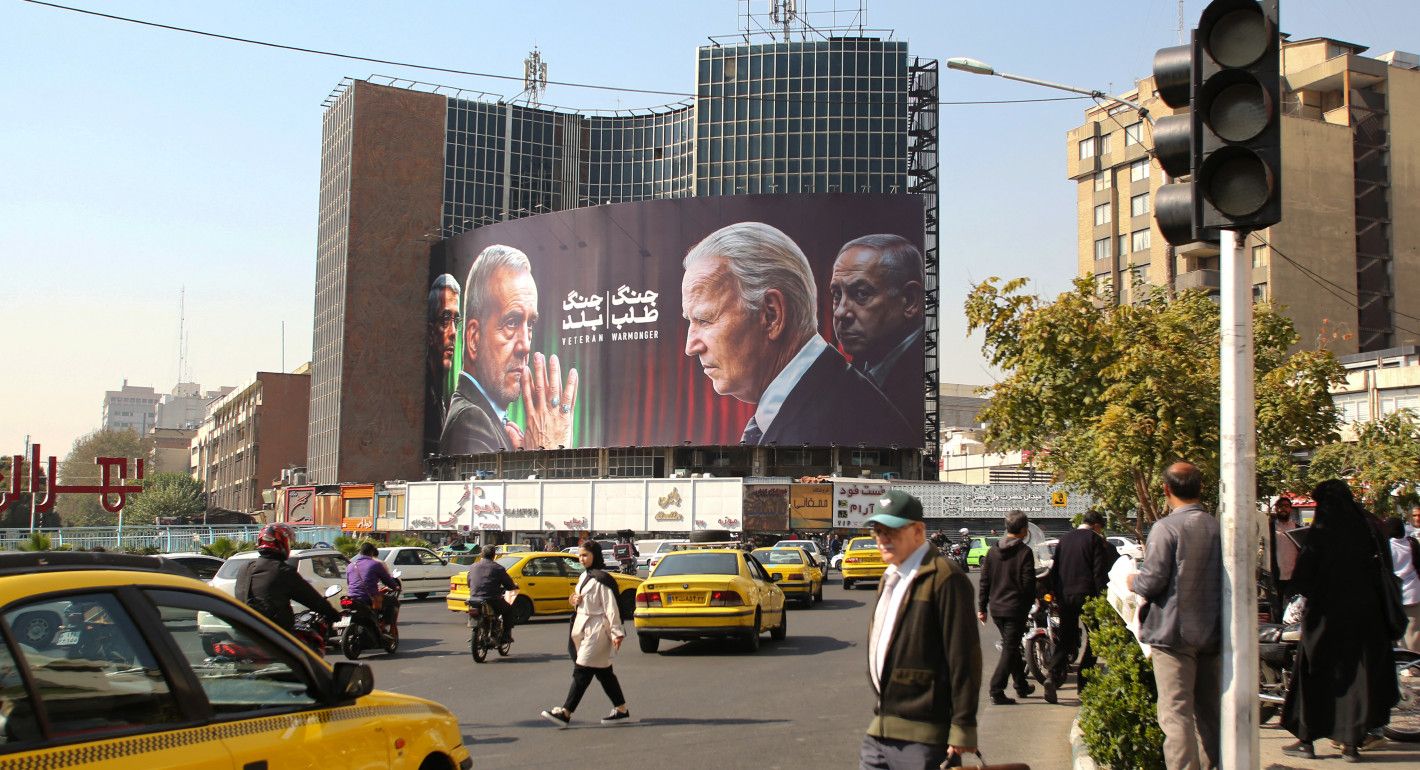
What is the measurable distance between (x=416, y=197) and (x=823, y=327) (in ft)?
121

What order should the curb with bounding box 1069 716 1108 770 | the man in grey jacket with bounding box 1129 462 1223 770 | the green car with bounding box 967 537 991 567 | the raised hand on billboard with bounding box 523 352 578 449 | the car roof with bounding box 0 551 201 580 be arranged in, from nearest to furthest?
the car roof with bounding box 0 551 201 580 < the man in grey jacket with bounding box 1129 462 1223 770 < the curb with bounding box 1069 716 1108 770 < the green car with bounding box 967 537 991 567 < the raised hand on billboard with bounding box 523 352 578 449

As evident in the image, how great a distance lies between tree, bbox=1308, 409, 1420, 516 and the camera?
20.3 metres

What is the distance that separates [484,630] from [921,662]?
12491 millimetres

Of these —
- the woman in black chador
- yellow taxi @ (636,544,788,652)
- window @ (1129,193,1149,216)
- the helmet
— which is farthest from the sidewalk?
window @ (1129,193,1149,216)

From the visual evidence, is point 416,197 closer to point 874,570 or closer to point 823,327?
point 823,327

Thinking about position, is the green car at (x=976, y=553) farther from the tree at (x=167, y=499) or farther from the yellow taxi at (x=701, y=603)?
the tree at (x=167, y=499)

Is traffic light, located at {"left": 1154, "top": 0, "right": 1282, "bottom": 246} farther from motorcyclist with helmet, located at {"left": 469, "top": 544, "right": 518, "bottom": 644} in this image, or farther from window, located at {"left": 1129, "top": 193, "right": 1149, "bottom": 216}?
window, located at {"left": 1129, "top": 193, "right": 1149, "bottom": 216}

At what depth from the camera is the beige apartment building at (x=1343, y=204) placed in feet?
208

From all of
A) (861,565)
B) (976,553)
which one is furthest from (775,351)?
(861,565)

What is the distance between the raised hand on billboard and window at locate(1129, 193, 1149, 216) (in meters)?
33.7

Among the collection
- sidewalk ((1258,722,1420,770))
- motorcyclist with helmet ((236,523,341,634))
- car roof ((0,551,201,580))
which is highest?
car roof ((0,551,201,580))

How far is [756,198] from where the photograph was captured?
7406cm

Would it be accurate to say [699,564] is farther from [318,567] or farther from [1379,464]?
[1379,464]

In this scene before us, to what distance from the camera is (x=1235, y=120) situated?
16.8 ft
